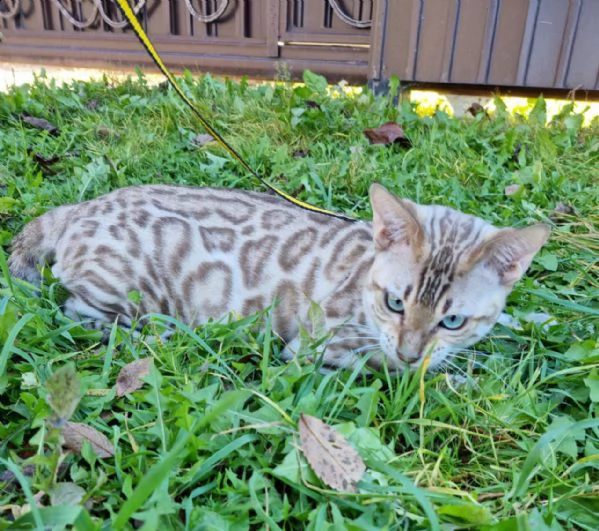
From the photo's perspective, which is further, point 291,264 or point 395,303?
point 291,264

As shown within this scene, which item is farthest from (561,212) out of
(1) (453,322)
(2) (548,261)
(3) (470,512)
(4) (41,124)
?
(4) (41,124)

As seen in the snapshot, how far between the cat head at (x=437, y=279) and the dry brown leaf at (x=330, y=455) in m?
0.59

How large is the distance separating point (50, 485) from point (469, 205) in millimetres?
3054

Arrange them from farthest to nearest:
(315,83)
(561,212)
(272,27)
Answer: (272,27), (315,83), (561,212)

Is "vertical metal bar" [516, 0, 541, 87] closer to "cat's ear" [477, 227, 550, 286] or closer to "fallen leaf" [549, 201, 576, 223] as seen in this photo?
"fallen leaf" [549, 201, 576, 223]

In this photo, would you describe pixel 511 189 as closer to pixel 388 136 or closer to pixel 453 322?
pixel 388 136

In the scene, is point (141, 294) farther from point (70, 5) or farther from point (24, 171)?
point (70, 5)

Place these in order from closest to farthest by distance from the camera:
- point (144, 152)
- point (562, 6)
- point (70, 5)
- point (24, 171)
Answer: point (24, 171) → point (144, 152) → point (562, 6) → point (70, 5)

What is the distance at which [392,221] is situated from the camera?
229 centimetres

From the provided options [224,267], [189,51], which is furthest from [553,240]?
[189,51]

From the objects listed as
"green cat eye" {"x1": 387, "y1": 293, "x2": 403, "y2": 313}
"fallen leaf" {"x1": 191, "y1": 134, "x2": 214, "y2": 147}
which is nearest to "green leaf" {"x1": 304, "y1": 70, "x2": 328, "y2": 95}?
"fallen leaf" {"x1": 191, "y1": 134, "x2": 214, "y2": 147}

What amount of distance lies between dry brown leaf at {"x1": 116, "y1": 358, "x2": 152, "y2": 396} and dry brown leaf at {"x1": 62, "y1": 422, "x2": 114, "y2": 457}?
0.77 feet

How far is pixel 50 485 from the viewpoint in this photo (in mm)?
1494

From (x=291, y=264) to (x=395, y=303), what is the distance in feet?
2.32
